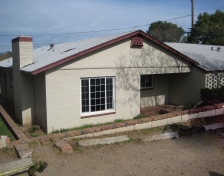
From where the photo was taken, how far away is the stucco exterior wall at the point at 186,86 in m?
13.4

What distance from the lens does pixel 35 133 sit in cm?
973

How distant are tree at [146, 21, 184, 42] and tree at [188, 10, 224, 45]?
20.2ft

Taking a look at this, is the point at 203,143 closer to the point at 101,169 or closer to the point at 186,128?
the point at 186,128

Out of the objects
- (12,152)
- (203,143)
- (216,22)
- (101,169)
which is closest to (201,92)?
(203,143)

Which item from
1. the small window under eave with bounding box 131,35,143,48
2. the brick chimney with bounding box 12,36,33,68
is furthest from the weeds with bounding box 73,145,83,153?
the small window under eave with bounding box 131,35,143,48

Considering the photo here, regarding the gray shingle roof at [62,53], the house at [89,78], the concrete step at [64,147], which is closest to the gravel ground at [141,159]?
the concrete step at [64,147]

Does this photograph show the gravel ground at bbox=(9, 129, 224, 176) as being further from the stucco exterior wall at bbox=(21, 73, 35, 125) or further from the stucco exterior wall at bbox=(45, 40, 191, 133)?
the stucco exterior wall at bbox=(21, 73, 35, 125)

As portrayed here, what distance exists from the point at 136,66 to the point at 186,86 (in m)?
4.00

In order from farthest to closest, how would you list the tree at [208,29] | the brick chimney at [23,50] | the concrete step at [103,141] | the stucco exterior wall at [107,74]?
the tree at [208,29] → the brick chimney at [23,50] → the stucco exterior wall at [107,74] → the concrete step at [103,141]

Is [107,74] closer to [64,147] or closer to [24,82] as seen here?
[24,82]

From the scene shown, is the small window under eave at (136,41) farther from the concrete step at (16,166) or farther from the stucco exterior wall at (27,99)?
the concrete step at (16,166)

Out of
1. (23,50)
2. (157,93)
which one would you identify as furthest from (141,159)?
(157,93)

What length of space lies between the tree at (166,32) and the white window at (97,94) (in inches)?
1282

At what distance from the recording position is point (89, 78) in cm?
1020
